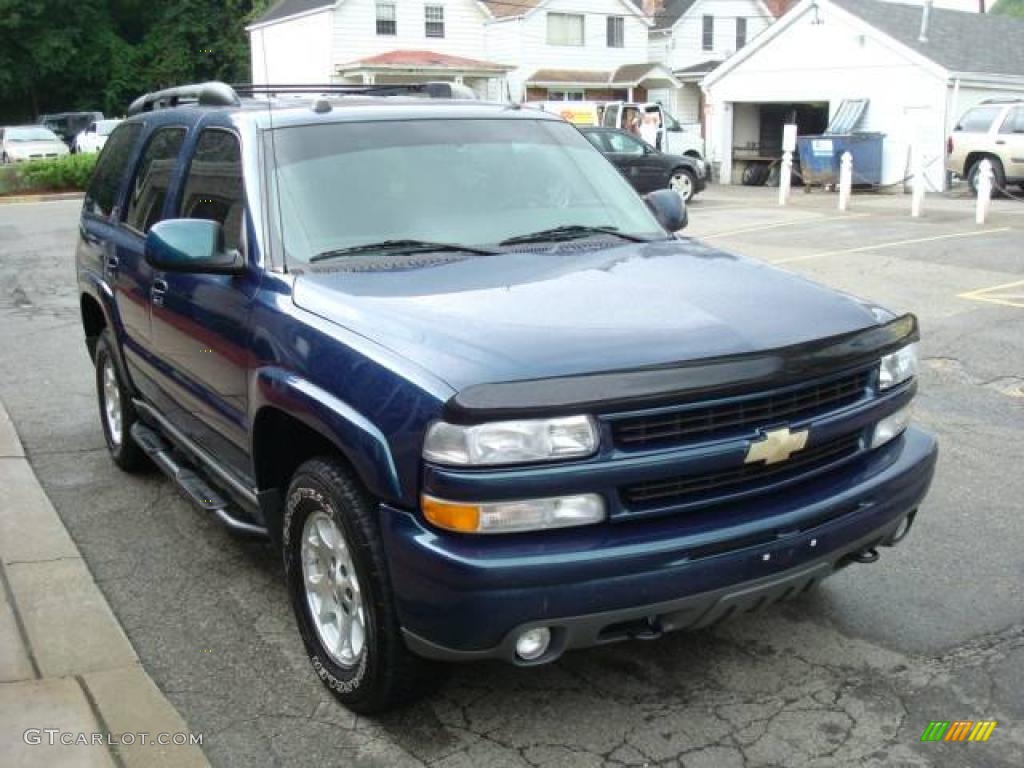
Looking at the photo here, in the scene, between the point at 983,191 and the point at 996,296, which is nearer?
the point at 996,296

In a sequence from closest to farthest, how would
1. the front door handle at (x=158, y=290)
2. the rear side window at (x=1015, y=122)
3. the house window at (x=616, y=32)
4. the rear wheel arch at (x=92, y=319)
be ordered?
the front door handle at (x=158, y=290), the rear wheel arch at (x=92, y=319), the rear side window at (x=1015, y=122), the house window at (x=616, y=32)

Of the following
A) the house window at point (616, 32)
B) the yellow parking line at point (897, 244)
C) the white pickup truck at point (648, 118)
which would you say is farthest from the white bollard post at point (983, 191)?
the house window at point (616, 32)

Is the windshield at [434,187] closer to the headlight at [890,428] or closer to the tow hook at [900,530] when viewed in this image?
the headlight at [890,428]

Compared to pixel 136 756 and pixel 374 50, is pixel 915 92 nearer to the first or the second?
pixel 374 50

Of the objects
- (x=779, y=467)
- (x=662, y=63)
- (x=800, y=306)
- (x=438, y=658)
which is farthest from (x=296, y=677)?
(x=662, y=63)

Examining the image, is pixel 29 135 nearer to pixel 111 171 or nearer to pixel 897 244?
pixel 897 244

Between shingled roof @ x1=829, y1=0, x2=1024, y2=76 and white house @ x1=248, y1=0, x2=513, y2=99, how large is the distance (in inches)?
559

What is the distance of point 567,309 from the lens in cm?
323

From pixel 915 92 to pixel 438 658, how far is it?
26.4m

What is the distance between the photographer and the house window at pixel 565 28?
3966 centimetres

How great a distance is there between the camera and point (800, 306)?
340 cm

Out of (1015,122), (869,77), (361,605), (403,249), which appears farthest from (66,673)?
(869,77)

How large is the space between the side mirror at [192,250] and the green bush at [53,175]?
24.7m

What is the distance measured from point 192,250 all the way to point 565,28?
38.7m
